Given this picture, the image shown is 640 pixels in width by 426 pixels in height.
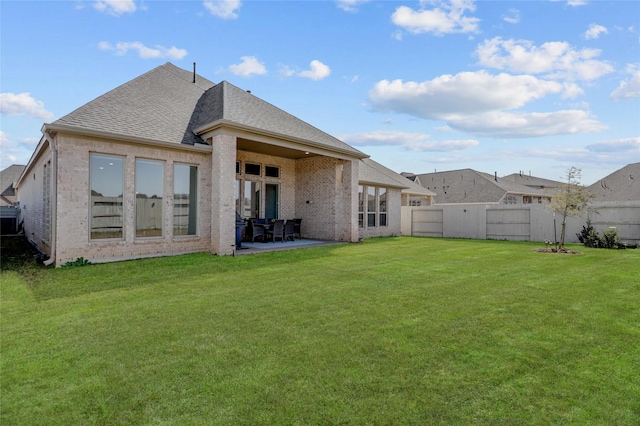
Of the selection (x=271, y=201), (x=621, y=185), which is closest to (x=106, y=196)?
(x=271, y=201)

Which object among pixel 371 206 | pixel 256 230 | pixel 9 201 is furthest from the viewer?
pixel 9 201

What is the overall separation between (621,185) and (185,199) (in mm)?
30939

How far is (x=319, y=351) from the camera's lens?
3480mm

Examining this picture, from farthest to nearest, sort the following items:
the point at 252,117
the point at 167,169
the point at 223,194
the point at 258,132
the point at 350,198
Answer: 1. the point at 350,198
2. the point at 252,117
3. the point at 258,132
4. the point at 223,194
5. the point at 167,169

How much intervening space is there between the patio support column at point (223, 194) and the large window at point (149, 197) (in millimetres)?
1616

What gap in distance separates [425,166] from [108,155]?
38427 mm

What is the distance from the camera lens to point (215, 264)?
9039 millimetres

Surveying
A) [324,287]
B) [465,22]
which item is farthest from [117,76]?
[465,22]

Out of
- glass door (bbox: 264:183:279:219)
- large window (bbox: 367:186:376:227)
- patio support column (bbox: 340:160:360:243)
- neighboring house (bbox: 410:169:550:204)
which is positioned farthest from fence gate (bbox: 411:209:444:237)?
glass door (bbox: 264:183:279:219)

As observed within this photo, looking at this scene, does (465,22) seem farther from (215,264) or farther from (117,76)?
(117,76)

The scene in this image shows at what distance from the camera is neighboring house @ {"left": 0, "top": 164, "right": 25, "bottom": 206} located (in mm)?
31156

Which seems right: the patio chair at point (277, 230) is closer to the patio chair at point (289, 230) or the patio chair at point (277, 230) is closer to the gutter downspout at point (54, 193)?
the patio chair at point (289, 230)

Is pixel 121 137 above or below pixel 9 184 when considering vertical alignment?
below

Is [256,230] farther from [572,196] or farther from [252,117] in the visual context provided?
[572,196]
